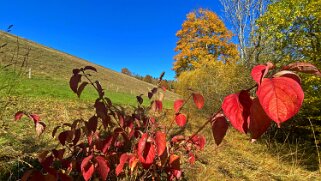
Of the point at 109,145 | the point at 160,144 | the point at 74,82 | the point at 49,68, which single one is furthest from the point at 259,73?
the point at 49,68

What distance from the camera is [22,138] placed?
171 inches

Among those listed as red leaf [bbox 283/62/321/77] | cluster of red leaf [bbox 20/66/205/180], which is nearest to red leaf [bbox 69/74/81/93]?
cluster of red leaf [bbox 20/66/205/180]

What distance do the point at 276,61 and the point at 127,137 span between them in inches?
338

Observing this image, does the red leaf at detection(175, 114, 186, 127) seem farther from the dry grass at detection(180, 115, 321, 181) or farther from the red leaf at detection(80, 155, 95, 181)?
the dry grass at detection(180, 115, 321, 181)

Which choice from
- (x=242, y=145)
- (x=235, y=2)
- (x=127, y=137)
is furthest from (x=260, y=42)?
(x=127, y=137)

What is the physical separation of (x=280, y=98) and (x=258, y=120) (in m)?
0.14

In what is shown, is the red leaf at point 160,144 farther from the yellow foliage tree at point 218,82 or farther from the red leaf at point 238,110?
the yellow foliage tree at point 218,82

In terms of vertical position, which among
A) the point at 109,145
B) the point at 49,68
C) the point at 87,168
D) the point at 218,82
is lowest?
the point at 87,168

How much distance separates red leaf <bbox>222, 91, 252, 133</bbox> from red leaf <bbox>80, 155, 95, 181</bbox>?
1.16m

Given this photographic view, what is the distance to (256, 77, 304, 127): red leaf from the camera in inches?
21.2

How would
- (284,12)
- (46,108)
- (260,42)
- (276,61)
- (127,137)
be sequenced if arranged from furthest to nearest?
(260,42), (276,61), (284,12), (46,108), (127,137)

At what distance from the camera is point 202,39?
2328 centimetres

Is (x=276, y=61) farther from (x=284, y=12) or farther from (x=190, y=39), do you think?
(x=190, y=39)

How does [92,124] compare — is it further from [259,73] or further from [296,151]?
[296,151]
